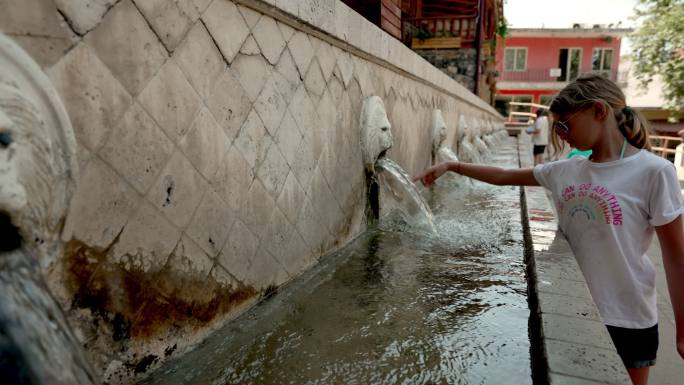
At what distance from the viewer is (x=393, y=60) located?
141 inches

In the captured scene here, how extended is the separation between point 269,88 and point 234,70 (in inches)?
9.9

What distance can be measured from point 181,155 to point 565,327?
1365mm

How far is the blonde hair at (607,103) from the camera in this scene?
5.16 feet

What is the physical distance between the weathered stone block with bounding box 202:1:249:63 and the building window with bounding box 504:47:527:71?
1182 inches

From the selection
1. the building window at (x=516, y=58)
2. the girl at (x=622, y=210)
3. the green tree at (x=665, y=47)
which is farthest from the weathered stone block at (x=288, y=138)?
the building window at (x=516, y=58)

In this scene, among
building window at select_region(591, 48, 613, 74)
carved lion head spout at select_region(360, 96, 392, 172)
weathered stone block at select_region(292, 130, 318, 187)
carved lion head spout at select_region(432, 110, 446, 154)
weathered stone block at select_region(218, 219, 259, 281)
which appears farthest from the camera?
building window at select_region(591, 48, 613, 74)

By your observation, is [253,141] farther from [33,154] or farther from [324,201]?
[33,154]

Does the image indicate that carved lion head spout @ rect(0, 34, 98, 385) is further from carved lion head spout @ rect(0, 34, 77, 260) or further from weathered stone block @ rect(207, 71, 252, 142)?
weathered stone block @ rect(207, 71, 252, 142)

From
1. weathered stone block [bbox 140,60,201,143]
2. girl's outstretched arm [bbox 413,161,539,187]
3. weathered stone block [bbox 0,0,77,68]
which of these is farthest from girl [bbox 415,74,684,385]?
weathered stone block [bbox 0,0,77,68]

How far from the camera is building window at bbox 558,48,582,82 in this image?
91.0 feet

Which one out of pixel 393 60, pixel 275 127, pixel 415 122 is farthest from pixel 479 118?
pixel 275 127

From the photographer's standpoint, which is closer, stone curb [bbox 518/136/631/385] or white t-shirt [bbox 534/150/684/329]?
stone curb [bbox 518/136/631/385]

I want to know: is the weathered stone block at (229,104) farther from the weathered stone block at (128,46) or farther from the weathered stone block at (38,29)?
the weathered stone block at (38,29)

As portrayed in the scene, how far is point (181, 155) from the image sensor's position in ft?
4.80
